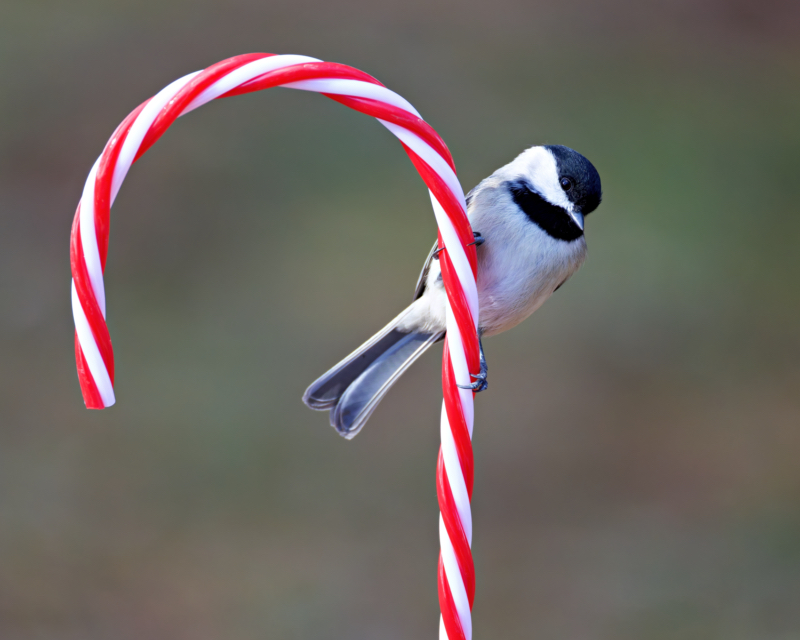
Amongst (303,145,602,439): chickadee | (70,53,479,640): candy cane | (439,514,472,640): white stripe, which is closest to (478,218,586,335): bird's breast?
(303,145,602,439): chickadee

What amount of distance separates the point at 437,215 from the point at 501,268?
0.33m

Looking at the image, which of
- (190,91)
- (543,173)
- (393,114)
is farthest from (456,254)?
(543,173)

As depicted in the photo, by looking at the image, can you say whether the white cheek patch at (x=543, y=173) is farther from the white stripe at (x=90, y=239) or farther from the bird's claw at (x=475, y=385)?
the white stripe at (x=90, y=239)

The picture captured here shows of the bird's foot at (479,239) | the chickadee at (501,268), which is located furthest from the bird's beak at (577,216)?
the bird's foot at (479,239)

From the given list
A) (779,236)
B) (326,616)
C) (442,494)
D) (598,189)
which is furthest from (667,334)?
(442,494)

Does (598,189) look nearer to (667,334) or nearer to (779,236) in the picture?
(667,334)

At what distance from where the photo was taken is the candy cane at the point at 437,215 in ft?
1.89

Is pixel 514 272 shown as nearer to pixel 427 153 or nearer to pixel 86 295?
pixel 427 153

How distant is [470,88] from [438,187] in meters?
3.03

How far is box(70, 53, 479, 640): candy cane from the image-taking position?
58 cm

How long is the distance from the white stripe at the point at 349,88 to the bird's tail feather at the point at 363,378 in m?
0.42

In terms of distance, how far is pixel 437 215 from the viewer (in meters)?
0.67

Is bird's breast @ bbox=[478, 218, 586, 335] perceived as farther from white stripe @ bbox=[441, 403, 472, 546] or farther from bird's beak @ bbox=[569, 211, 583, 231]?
white stripe @ bbox=[441, 403, 472, 546]

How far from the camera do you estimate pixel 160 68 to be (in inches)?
137
